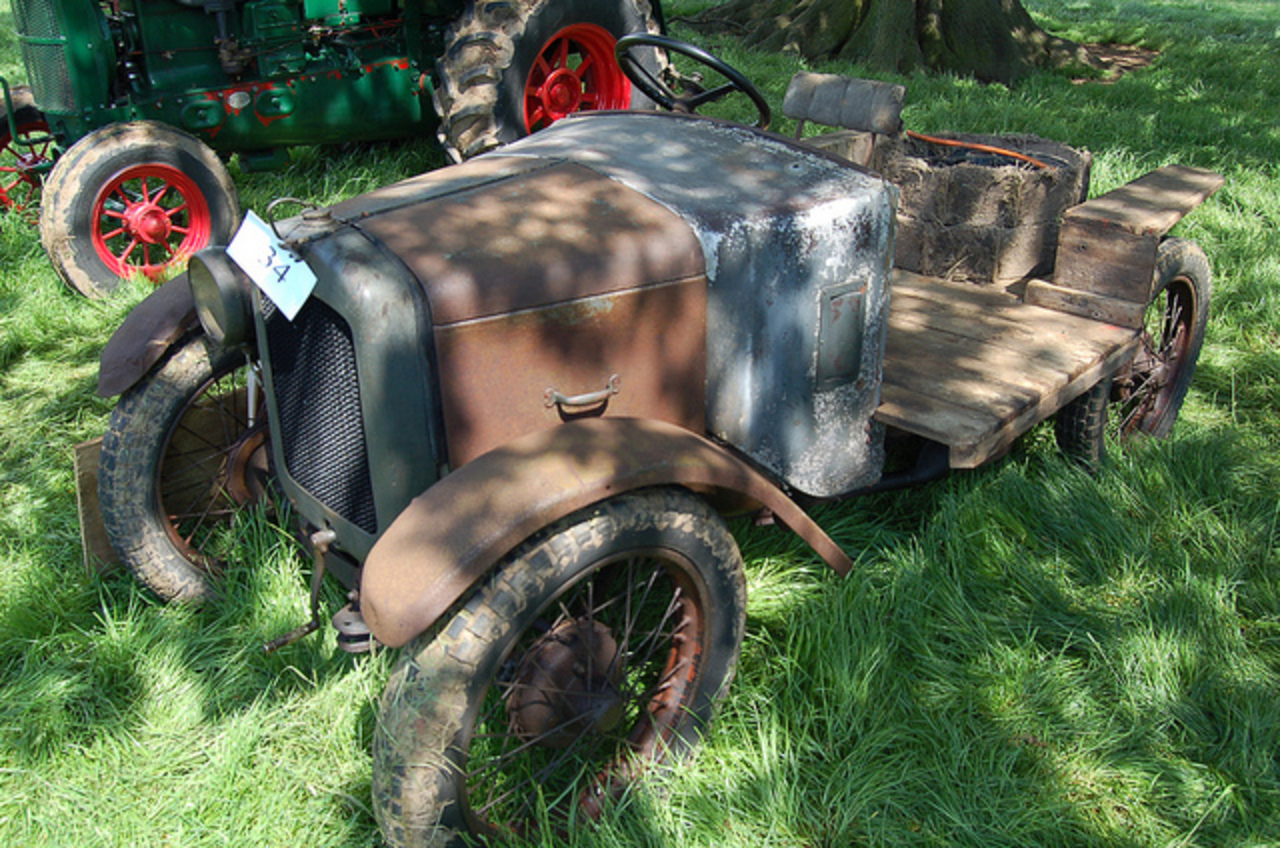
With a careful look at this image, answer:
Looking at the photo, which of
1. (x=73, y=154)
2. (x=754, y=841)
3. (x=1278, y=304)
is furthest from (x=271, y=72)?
(x=1278, y=304)

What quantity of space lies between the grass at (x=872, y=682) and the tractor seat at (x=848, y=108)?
1.27 metres

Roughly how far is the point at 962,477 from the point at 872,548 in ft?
1.43

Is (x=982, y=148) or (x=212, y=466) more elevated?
(x=982, y=148)

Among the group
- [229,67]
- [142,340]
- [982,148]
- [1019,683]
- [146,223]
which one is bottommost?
[1019,683]

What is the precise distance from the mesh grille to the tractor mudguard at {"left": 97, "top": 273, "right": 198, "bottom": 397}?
0.46 metres

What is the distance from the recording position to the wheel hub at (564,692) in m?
2.12

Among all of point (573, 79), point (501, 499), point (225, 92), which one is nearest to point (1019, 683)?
point (501, 499)

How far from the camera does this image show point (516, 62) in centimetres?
543

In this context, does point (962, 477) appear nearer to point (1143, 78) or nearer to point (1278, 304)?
point (1278, 304)

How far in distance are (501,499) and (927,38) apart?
27.6ft

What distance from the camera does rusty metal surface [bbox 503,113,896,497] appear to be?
95.0 inches

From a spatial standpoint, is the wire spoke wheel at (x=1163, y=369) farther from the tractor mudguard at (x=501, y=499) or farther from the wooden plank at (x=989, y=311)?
the tractor mudguard at (x=501, y=499)

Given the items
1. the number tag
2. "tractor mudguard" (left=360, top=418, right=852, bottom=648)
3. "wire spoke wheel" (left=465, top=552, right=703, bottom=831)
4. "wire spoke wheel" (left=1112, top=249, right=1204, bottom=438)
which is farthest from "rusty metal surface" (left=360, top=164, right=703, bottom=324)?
"wire spoke wheel" (left=1112, top=249, right=1204, bottom=438)

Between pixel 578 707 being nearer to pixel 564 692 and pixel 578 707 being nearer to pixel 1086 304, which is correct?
pixel 564 692
